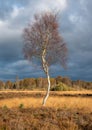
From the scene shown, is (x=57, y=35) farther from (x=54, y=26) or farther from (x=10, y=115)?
(x=10, y=115)

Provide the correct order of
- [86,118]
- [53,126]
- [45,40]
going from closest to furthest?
[53,126] < [86,118] < [45,40]

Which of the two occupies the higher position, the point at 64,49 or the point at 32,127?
the point at 64,49

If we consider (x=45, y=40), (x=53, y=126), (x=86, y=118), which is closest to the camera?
(x=53, y=126)

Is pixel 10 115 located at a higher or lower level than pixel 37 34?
lower

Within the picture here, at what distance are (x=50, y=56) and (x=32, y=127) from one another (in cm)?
1167

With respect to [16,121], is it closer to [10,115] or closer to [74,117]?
[10,115]

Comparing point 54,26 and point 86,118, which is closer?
point 86,118

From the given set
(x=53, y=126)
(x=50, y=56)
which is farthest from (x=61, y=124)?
(x=50, y=56)

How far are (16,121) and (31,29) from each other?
11924 mm

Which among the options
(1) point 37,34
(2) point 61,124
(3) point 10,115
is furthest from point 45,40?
(2) point 61,124

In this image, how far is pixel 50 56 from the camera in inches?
1077

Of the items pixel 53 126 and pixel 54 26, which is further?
pixel 54 26

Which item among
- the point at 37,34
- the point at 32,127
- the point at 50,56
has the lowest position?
the point at 32,127

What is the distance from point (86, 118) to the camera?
18.0 metres
